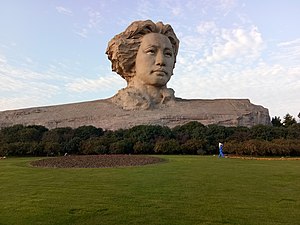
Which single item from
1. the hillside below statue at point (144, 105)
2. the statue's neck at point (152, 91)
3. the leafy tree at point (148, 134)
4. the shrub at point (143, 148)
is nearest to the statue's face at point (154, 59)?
the hillside below statue at point (144, 105)

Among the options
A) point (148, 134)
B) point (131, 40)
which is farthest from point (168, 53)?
point (148, 134)

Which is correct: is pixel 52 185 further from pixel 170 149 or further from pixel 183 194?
pixel 170 149

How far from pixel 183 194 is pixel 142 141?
Result: 12.9 meters

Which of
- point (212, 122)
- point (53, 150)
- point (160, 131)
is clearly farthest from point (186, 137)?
point (53, 150)

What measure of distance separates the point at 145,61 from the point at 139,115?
159 inches

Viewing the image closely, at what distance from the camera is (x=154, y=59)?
82.8 feet

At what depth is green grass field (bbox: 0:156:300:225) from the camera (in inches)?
189

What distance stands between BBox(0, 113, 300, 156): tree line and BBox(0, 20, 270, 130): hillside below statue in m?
3.01

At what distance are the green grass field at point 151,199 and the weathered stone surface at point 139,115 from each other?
1505cm

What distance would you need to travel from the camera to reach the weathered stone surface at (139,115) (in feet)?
78.1

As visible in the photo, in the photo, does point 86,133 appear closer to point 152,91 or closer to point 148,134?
point 148,134

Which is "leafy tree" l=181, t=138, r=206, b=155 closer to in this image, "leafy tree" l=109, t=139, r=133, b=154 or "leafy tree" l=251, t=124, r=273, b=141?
"leafy tree" l=109, t=139, r=133, b=154

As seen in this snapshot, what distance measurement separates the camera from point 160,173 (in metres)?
8.98

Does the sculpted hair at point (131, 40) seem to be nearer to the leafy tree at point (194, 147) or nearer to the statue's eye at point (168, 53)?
the statue's eye at point (168, 53)
